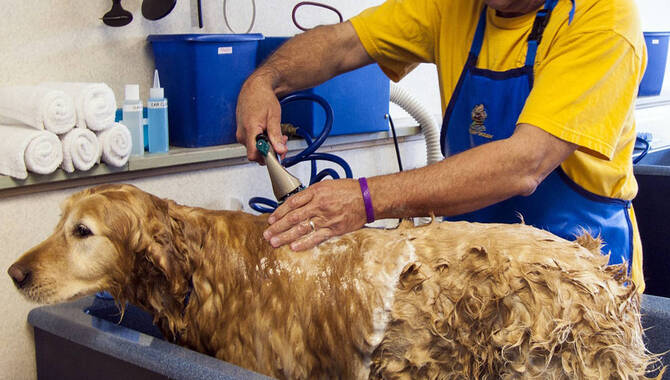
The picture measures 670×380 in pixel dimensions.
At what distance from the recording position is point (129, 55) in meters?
1.92

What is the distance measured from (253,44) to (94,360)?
1063mm

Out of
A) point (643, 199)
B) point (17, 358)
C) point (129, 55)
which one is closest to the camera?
point (17, 358)

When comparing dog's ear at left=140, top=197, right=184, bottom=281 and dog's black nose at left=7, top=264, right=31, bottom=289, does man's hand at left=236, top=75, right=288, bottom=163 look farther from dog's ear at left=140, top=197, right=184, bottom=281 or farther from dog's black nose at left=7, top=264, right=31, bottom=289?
dog's black nose at left=7, top=264, right=31, bottom=289

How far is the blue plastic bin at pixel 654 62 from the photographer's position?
3365 mm

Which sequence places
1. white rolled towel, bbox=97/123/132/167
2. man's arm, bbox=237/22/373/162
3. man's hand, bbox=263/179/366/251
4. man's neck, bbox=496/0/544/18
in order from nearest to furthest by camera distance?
1. man's hand, bbox=263/179/366/251
2. man's neck, bbox=496/0/544/18
3. man's arm, bbox=237/22/373/162
4. white rolled towel, bbox=97/123/132/167

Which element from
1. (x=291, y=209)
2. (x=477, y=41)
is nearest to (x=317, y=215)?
(x=291, y=209)

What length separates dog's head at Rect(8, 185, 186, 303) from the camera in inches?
45.2

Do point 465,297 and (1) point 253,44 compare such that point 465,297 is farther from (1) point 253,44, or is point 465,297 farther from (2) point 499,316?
(1) point 253,44

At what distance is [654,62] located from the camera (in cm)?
362

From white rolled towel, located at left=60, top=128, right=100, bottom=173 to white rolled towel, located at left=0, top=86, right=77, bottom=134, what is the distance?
2cm

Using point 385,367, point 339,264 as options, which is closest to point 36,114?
point 339,264

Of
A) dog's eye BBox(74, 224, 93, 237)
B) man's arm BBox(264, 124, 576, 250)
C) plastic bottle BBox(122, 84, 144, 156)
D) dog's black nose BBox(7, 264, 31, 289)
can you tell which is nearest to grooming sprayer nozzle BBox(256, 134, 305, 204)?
man's arm BBox(264, 124, 576, 250)

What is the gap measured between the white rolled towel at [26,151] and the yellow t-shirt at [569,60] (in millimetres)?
792

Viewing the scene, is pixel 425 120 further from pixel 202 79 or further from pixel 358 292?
pixel 358 292
